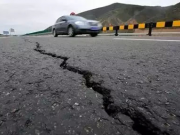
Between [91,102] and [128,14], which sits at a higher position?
[128,14]

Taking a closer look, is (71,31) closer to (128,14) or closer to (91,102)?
(91,102)

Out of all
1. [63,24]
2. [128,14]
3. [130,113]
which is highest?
[128,14]

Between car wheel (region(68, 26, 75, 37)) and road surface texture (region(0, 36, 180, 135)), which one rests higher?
car wheel (region(68, 26, 75, 37))

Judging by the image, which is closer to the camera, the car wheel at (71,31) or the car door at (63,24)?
the car wheel at (71,31)

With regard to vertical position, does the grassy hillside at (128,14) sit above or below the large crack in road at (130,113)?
above

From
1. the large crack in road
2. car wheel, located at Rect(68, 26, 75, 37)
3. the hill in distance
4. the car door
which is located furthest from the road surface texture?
the hill in distance

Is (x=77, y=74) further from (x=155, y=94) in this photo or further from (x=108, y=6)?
(x=108, y=6)

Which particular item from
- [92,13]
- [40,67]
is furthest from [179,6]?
[92,13]

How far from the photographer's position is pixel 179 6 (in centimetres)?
2673

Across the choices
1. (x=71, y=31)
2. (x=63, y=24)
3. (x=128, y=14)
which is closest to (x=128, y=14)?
(x=128, y=14)

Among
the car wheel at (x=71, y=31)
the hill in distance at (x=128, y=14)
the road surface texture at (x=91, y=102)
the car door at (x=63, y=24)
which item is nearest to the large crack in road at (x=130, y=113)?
the road surface texture at (x=91, y=102)

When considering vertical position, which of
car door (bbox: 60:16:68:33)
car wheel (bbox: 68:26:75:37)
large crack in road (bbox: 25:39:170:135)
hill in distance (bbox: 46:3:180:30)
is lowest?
large crack in road (bbox: 25:39:170:135)

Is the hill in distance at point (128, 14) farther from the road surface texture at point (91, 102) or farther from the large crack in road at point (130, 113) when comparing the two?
the large crack in road at point (130, 113)

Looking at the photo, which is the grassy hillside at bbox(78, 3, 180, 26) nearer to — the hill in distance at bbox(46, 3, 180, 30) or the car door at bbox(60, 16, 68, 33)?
the hill in distance at bbox(46, 3, 180, 30)
